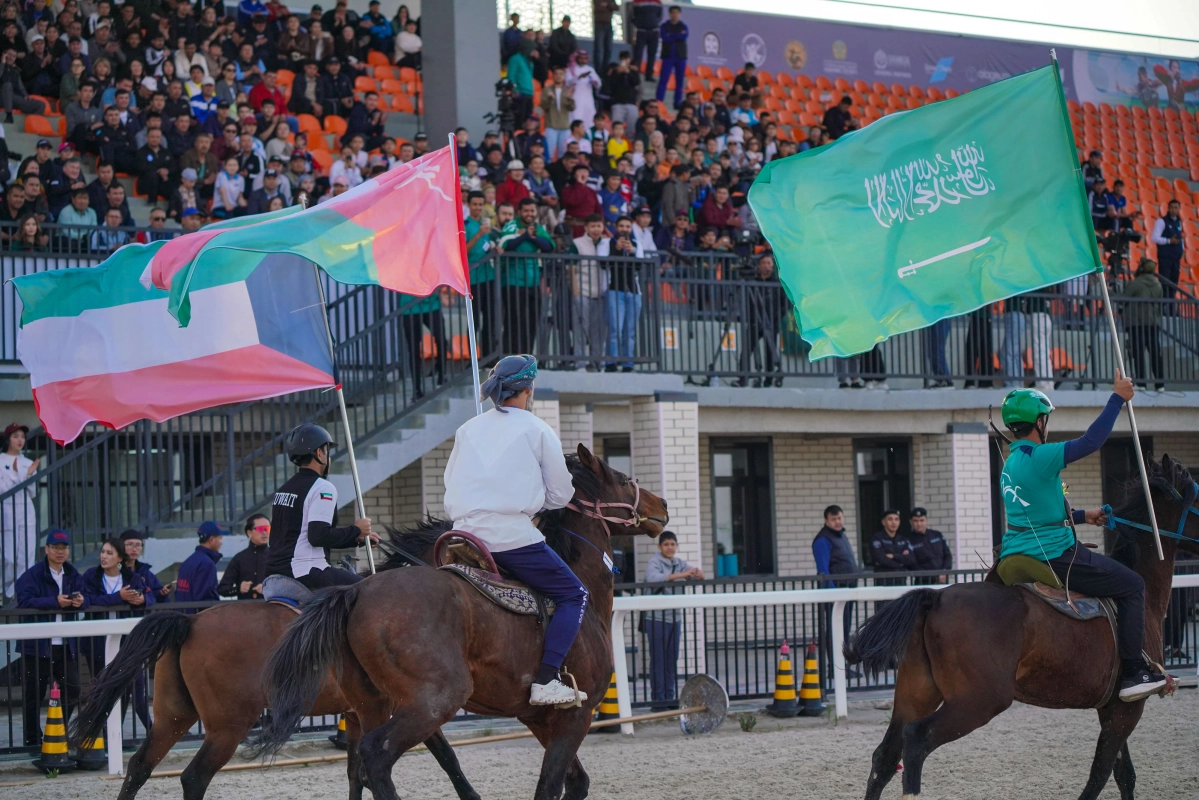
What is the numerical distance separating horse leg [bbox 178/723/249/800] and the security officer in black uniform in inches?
374

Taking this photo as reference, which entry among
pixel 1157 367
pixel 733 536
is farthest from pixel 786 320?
pixel 1157 367

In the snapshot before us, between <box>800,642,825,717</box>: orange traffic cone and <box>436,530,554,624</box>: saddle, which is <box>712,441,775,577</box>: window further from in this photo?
<box>436,530,554,624</box>: saddle

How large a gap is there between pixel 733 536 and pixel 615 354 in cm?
654

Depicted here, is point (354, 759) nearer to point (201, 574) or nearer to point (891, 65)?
point (201, 574)

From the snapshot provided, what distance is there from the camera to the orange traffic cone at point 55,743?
1118 cm

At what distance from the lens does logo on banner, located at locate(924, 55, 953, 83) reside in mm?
32031

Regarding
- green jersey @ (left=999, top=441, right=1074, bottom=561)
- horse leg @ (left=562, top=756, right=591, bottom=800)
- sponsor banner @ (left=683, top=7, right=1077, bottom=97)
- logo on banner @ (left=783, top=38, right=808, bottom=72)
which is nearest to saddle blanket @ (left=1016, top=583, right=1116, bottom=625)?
green jersey @ (left=999, top=441, right=1074, bottom=561)

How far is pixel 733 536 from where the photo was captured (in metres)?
22.7

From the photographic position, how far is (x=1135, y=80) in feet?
111

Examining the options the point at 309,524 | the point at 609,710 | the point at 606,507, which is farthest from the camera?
the point at 609,710

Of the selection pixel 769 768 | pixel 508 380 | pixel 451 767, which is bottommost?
pixel 769 768

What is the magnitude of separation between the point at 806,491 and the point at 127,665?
15.0 metres

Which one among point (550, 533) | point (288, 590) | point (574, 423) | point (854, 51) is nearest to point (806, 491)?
point (574, 423)

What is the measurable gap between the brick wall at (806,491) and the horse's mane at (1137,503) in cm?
1283
